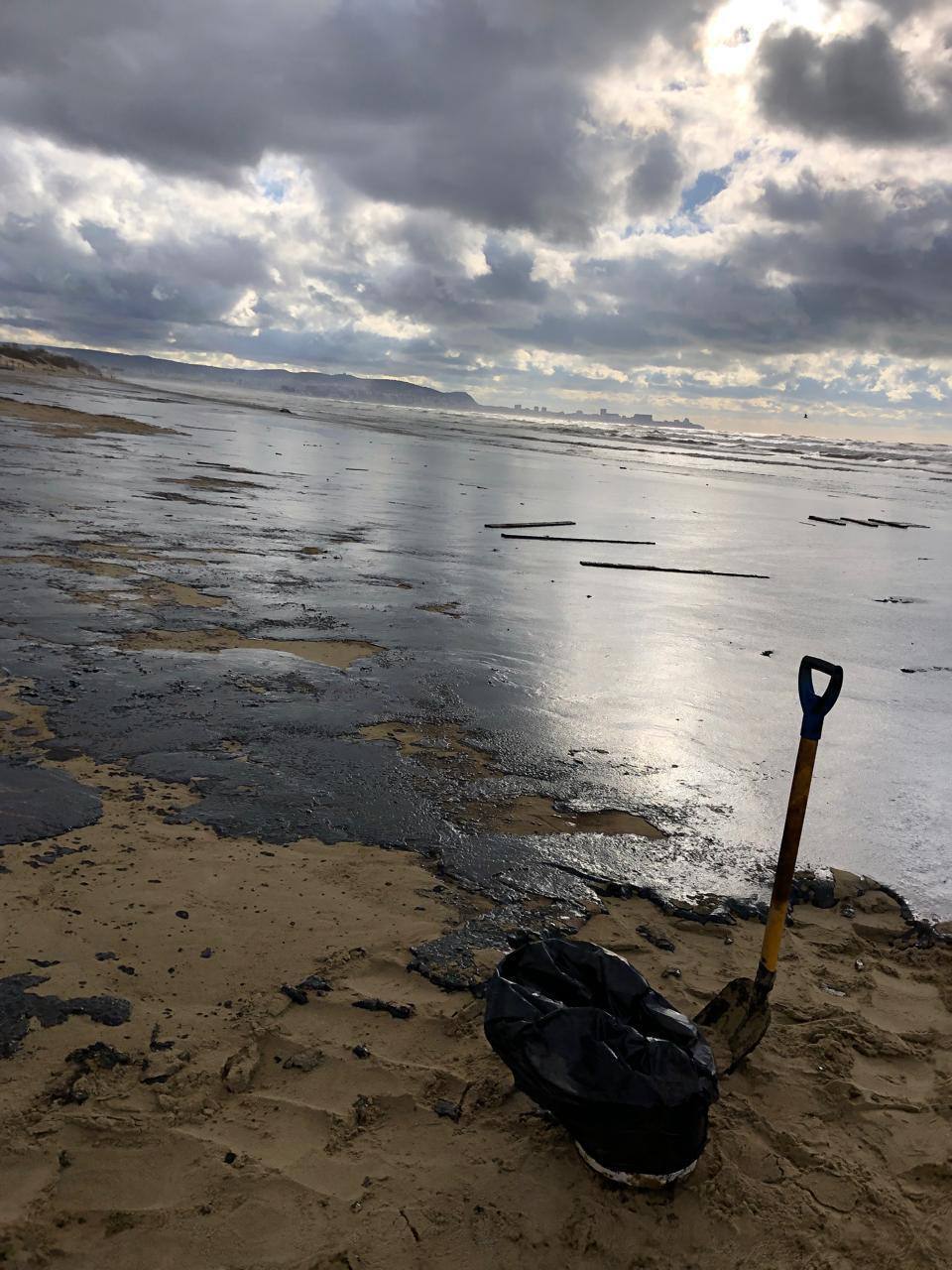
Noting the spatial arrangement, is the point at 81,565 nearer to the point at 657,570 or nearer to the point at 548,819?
the point at 548,819

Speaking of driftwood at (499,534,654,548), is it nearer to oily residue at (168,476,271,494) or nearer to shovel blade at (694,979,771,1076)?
oily residue at (168,476,271,494)

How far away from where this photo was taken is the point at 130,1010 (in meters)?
2.60

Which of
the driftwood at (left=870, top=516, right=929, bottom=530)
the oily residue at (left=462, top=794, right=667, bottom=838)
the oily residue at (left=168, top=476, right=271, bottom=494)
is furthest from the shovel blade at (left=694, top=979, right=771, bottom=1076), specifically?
the driftwood at (left=870, top=516, right=929, bottom=530)

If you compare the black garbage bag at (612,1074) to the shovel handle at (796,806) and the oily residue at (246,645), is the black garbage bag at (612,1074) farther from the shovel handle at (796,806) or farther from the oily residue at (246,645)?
the oily residue at (246,645)

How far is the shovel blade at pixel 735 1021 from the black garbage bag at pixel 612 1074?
0.39 metres

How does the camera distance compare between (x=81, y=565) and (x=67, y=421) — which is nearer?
(x=81, y=565)

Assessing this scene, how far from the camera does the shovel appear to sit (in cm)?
252

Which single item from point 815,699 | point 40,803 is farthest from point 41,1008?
point 815,699

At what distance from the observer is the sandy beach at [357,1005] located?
6.76 ft

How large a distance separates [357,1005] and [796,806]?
62.6 inches

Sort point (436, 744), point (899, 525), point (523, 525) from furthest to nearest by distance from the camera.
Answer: point (899, 525) < point (523, 525) < point (436, 744)

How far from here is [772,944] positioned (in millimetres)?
2662

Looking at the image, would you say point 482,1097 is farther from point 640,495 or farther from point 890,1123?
point 640,495

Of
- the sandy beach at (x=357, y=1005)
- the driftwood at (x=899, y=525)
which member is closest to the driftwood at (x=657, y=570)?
the sandy beach at (x=357, y=1005)
